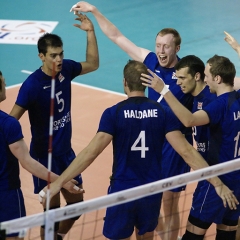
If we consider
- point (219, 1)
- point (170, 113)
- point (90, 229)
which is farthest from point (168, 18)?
point (170, 113)

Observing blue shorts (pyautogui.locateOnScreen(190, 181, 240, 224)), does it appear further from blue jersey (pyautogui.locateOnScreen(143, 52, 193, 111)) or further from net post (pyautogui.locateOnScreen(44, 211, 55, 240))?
net post (pyautogui.locateOnScreen(44, 211, 55, 240))

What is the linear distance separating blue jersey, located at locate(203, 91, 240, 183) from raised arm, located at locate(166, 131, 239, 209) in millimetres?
289

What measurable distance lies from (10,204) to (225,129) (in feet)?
8.35

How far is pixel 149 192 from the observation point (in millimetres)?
5695

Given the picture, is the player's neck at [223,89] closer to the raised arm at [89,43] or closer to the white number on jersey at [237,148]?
the white number on jersey at [237,148]

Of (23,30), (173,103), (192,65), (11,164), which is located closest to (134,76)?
(173,103)

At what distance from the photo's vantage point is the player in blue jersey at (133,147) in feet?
20.8

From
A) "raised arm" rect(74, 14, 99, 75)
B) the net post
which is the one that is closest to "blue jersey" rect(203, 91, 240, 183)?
"raised arm" rect(74, 14, 99, 75)

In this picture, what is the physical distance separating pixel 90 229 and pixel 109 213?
7.70ft

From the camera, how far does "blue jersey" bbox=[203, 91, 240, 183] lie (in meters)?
6.75

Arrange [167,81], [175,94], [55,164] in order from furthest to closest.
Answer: [167,81]
[175,94]
[55,164]

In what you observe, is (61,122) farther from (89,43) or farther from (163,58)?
(163,58)

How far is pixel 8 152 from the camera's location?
250 inches

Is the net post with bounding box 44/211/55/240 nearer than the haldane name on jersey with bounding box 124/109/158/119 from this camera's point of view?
Yes
